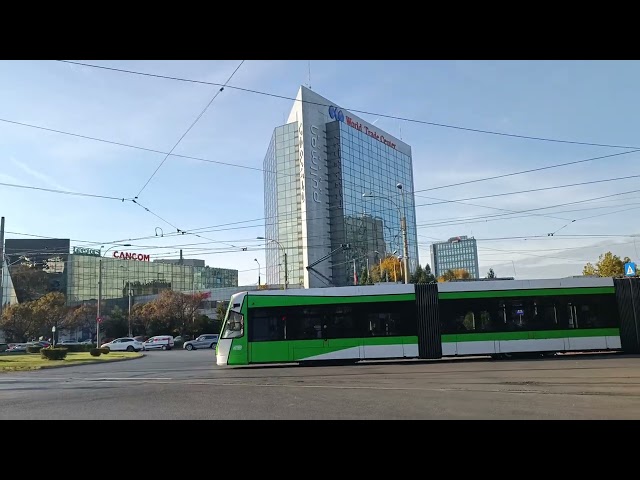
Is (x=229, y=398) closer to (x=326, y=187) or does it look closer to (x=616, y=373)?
(x=616, y=373)

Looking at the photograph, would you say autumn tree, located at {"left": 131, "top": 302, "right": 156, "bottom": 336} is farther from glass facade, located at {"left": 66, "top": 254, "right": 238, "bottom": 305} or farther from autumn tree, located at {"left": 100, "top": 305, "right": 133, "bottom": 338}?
glass facade, located at {"left": 66, "top": 254, "right": 238, "bottom": 305}

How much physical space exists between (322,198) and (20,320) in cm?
4707

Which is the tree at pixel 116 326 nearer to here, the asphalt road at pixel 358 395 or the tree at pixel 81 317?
the tree at pixel 81 317

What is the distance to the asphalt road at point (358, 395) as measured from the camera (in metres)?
10.1

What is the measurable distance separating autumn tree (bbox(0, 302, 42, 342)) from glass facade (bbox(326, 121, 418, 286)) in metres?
43.4

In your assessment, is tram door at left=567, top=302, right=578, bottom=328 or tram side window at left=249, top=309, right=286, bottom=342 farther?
tram door at left=567, top=302, right=578, bottom=328

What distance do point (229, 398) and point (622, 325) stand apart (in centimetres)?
1861

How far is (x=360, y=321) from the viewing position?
22.5 m

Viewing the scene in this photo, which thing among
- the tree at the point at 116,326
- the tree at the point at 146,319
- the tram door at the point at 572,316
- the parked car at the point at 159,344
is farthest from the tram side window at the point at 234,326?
the tree at the point at 116,326

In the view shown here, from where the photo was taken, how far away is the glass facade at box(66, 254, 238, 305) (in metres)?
91.9

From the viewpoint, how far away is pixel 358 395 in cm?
1264

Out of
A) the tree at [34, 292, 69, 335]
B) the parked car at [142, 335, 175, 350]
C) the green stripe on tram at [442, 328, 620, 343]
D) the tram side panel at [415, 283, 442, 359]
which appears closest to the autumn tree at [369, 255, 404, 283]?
the parked car at [142, 335, 175, 350]

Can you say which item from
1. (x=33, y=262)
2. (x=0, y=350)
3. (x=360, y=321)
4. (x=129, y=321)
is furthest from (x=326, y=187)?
(x=360, y=321)

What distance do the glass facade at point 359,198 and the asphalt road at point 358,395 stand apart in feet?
210
